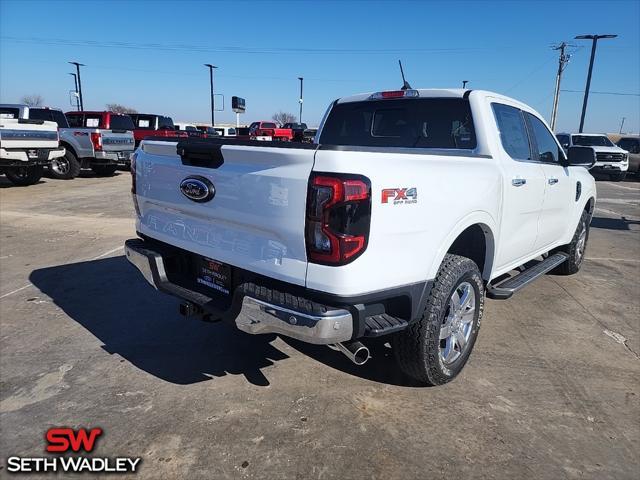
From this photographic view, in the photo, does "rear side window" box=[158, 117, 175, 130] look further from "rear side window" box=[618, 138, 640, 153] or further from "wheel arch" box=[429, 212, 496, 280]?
"rear side window" box=[618, 138, 640, 153]

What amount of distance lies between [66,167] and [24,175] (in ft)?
6.10

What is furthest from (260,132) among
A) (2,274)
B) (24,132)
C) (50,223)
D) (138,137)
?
(2,274)

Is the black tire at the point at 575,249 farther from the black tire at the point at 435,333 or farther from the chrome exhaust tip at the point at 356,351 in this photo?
the chrome exhaust tip at the point at 356,351

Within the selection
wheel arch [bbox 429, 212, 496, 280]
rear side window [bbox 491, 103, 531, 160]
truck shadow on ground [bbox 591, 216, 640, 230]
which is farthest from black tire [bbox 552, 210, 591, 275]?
truck shadow on ground [bbox 591, 216, 640, 230]

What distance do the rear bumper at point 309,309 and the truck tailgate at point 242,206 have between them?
0.09 m

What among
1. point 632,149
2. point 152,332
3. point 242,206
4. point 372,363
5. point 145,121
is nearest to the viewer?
point 242,206

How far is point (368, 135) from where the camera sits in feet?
14.2

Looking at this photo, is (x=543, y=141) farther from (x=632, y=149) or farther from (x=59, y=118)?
(x=632, y=149)

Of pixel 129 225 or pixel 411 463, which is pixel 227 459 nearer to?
pixel 411 463

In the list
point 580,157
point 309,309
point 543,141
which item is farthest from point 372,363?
point 580,157

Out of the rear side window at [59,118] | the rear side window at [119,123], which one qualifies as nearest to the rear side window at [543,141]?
the rear side window at [59,118]

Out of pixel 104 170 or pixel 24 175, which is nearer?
pixel 24 175

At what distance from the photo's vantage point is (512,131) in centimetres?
393

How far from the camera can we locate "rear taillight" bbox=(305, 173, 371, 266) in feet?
7.13
